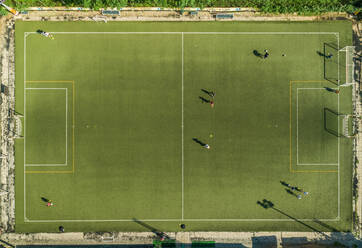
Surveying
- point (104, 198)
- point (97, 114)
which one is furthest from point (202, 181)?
point (97, 114)

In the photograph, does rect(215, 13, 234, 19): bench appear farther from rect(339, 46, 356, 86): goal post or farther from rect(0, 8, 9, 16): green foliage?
rect(0, 8, 9, 16): green foliage

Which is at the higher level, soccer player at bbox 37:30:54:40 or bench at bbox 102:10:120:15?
bench at bbox 102:10:120:15

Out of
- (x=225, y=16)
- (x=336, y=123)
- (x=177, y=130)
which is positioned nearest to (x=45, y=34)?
(x=177, y=130)

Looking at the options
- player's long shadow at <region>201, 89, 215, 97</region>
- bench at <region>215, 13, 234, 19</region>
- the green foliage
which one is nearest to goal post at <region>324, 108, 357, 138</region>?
player's long shadow at <region>201, 89, 215, 97</region>

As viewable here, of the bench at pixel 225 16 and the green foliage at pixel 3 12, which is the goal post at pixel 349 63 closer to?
the bench at pixel 225 16

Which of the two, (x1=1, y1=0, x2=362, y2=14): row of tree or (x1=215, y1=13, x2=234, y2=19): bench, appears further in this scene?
(x1=215, y1=13, x2=234, y2=19): bench

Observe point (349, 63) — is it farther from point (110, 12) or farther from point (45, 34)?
point (45, 34)

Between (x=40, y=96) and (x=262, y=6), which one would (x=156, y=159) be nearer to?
(x=40, y=96)
